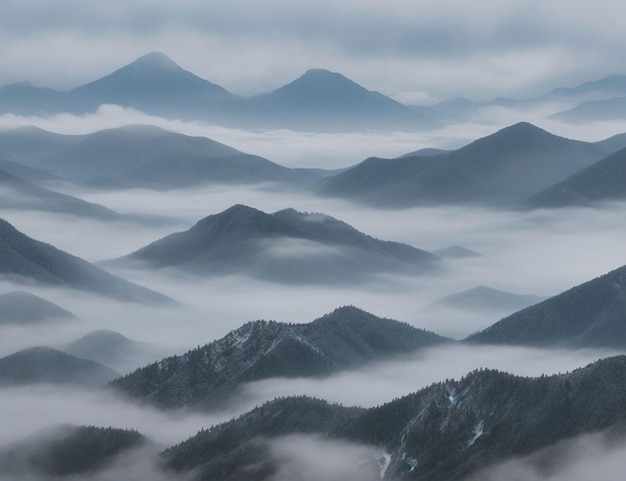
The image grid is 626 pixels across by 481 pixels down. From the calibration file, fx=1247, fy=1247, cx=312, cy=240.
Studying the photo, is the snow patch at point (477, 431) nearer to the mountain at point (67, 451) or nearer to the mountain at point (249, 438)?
the mountain at point (249, 438)

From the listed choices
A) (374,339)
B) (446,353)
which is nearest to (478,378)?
(374,339)

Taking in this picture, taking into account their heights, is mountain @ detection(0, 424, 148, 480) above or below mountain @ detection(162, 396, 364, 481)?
above

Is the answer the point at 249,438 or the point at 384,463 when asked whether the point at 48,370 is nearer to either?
the point at 249,438

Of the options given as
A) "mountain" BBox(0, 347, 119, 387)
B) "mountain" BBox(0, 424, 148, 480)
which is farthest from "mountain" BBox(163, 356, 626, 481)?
"mountain" BBox(0, 347, 119, 387)

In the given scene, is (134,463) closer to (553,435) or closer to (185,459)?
(185,459)

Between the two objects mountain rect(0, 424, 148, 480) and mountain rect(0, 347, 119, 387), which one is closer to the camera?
mountain rect(0, 424, 148, 480)

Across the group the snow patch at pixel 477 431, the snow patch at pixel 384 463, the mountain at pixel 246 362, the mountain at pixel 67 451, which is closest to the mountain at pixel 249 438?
the mountain at pixel 67 451

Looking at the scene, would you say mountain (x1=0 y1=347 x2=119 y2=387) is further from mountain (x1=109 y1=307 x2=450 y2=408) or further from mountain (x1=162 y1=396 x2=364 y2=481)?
mountain (x1=162 y1=396 x2=364 y2=481)

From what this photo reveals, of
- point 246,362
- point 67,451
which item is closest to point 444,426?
point 67,451
